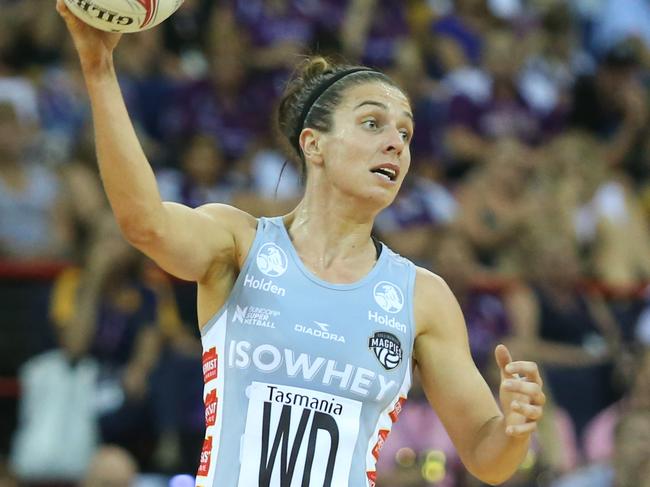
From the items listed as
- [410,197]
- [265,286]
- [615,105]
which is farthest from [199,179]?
[265,286]

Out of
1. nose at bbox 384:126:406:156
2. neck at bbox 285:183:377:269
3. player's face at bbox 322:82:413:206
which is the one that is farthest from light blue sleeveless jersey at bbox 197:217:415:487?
nose at bbox 384:126:406:156

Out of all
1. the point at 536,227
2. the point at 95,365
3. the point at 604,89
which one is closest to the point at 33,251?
the point at 95,365

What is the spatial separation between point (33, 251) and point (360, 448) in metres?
5.59

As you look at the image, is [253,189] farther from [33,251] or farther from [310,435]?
[310,435]

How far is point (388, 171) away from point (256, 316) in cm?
71

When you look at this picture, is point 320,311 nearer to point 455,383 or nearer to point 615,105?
point 455,383

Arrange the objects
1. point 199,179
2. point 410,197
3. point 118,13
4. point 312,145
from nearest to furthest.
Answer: point 118,13 < point 312,145 < point 199,179 < point 410,197

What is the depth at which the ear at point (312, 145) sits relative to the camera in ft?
15.0

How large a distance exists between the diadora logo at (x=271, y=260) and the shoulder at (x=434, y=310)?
0.51 m

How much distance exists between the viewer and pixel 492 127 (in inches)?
457

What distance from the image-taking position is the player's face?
14.4 ft

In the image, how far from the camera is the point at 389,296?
441 centimetres

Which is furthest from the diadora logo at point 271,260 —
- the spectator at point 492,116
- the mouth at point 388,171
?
the spectator at point 492,116

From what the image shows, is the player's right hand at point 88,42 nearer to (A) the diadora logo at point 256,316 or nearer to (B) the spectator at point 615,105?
(A) the diadora logo at point 256,316
